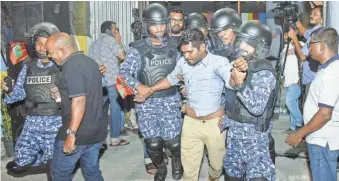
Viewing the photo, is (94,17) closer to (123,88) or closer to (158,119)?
(123,88)

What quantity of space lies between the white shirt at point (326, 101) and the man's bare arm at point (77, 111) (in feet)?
6.19

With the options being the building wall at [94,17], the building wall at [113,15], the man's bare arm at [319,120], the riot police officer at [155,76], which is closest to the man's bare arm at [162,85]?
the riot police officer at [155,76]

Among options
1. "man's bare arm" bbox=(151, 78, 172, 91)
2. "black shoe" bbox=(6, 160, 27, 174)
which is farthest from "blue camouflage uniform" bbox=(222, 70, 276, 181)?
"black shoe" bbox=(6, 160, 27, 174)

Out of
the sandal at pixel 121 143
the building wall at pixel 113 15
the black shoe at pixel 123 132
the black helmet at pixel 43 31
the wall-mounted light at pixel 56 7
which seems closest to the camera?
the black helmet at pixel 43 31

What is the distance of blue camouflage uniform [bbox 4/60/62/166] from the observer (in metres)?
4.49

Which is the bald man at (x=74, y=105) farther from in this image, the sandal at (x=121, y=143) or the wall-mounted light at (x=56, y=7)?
the wall-mounted light at (x=56, y=7)

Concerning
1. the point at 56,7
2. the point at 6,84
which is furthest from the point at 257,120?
the point at 56,7

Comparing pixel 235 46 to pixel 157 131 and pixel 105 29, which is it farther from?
pixel 105 29

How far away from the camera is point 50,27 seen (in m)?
4.53

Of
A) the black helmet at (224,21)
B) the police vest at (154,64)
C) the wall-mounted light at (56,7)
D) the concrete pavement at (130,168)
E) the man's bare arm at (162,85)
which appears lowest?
the concrete pavement at (130,168)

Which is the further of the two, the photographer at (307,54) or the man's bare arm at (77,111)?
the photographer at (307,54)

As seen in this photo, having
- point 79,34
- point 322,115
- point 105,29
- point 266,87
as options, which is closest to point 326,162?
point 322,115

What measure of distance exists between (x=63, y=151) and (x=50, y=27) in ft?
5.20

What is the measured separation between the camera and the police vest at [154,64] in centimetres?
474
